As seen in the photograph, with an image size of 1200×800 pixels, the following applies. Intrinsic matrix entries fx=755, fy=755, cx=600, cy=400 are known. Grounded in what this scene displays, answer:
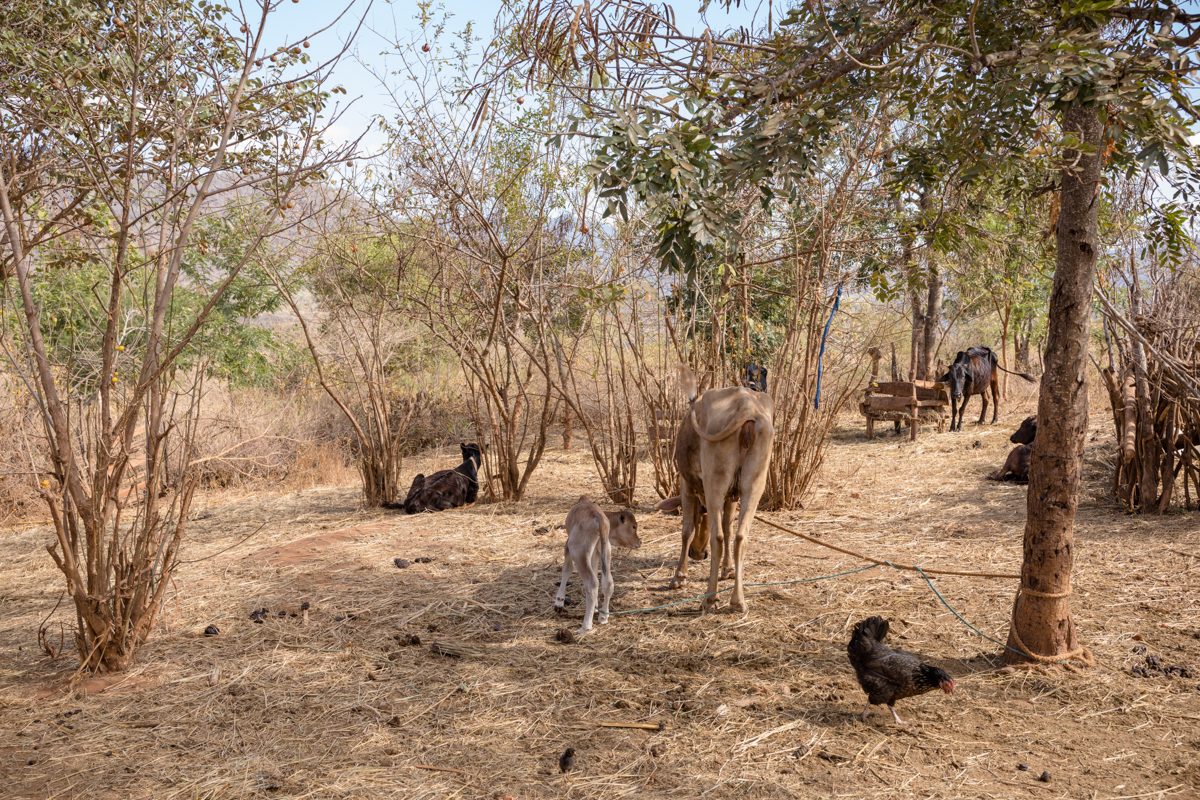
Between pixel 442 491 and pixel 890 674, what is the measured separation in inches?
236

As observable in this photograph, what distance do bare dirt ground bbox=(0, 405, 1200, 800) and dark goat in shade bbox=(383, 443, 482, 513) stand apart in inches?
63.8

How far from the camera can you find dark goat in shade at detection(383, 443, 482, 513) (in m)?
8.44

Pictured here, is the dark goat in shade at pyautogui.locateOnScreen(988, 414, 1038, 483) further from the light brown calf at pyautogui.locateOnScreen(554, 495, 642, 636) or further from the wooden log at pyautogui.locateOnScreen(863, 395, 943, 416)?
the light brown calf at pyautogui.locateOnScreen(554, 495, 642, 636)

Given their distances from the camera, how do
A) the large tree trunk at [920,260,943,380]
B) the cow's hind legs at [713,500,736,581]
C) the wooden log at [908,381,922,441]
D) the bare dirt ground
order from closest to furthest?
the bare dirt ground → the cow's hind legs at [713,500,736,581] → the wooden log at [908,381,922,441] → the large tree trunk at [920,260,943,380]

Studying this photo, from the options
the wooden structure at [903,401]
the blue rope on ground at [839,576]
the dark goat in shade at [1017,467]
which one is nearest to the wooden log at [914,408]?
the wooden structure at [903,401]

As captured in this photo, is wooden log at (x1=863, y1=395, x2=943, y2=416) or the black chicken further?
wooden log at (x1=863, y1=395, x2=943, y2=416)

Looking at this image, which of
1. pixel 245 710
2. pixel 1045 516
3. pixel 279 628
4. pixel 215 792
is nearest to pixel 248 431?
pixel 279 628

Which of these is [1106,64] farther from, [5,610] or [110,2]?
[5,610]

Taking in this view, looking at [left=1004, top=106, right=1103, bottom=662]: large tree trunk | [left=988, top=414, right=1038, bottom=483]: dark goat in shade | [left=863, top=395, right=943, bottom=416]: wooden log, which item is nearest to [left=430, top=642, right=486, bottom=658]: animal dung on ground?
[left=1004, top=106, right=1103, bottom=662]: large tree trunk

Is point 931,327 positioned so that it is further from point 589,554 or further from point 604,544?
point 589,554

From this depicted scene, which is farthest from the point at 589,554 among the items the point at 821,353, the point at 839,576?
the point at 821,353

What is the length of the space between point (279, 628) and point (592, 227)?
4786 millimetres

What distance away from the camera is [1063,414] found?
3.73m

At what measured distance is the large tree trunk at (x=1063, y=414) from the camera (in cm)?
368
